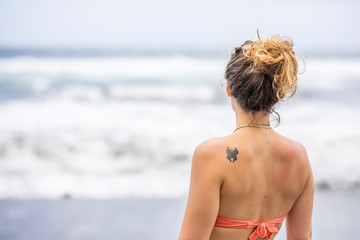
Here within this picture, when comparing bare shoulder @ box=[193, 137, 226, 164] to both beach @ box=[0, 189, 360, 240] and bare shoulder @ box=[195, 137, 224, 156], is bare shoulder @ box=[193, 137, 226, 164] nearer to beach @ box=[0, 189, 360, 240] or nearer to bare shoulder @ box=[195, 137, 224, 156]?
bare shoulder @ box=[195, 137, 224, 156]

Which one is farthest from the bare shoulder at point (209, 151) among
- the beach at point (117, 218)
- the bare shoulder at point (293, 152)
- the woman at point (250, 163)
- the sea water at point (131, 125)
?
the beach at point (117, 218)

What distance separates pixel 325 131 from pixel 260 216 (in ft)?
23.2

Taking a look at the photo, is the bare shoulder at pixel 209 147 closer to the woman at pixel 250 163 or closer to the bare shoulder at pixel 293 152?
the woman at pixel 250 163

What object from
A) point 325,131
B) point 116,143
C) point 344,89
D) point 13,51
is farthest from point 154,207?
point 13,51

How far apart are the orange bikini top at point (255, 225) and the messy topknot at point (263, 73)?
1.53ft

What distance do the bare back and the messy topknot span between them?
0.13 meters

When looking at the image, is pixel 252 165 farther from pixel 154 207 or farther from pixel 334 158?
pixel 334 158

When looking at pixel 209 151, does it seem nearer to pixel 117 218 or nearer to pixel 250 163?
pixel 250 163

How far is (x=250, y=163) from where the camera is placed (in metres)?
1.56

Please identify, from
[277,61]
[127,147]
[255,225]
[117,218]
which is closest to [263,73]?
[277,61]

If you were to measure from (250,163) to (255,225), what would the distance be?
0.29 metres

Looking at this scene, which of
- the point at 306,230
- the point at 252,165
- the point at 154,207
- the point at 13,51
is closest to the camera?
the point at 252,165

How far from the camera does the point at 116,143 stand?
7.72m

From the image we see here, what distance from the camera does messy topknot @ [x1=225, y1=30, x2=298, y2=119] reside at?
4.83 feet
